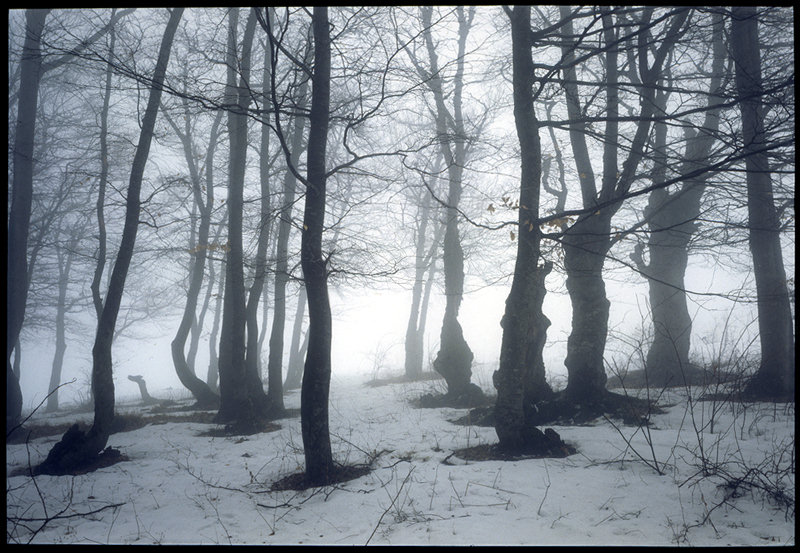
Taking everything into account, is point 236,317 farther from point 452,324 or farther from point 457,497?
point 457,497

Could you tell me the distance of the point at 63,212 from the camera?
15.3 m

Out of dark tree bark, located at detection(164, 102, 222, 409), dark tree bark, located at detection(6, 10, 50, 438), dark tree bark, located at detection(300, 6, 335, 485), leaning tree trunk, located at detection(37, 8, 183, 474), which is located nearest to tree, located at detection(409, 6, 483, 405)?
dark tree bark, located at detection(300, 6, 335, 485)

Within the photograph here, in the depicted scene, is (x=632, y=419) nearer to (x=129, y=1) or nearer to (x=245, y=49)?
(x=129, y=1)

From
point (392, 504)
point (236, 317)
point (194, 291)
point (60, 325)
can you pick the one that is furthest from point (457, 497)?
point (60, 325)

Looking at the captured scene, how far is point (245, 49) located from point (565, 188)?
7766 millimetres

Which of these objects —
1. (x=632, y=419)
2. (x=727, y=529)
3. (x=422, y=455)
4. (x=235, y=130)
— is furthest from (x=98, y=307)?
(x=727, y=529)

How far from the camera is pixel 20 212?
11.5 metres

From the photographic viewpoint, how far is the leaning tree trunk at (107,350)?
6805mm

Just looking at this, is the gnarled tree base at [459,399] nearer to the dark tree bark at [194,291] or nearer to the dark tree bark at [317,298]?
the dark tree bark at [317,298]

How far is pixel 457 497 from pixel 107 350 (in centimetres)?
664

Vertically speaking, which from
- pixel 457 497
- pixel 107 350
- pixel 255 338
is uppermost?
pixel 255 338

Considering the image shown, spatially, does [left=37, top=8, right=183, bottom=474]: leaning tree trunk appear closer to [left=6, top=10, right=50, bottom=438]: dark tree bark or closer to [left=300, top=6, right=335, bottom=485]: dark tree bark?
[left=300, top=6, right=335, bottom=485]: dark tree bark

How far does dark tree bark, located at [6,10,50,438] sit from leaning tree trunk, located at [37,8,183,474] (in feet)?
14.7

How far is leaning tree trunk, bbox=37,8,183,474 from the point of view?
22.3ft
